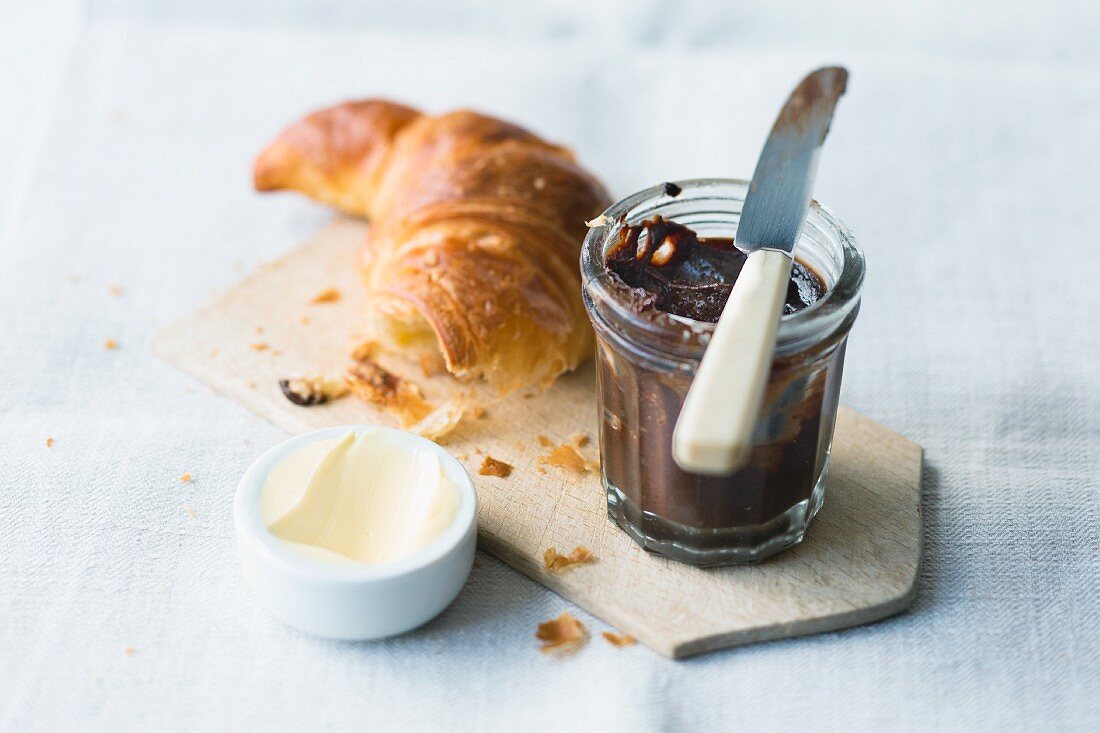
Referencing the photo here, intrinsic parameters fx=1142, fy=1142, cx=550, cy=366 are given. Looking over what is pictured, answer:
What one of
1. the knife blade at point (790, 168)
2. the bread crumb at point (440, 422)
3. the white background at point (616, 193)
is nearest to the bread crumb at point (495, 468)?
the bread crumb at point (440, 422)

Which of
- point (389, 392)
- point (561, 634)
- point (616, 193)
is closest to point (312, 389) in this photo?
point (389, 392)

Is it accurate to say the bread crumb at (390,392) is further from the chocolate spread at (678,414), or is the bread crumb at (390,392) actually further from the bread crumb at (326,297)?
the chocolate spread at (678,414)

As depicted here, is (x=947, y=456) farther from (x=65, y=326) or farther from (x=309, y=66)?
(x=309, y=66)

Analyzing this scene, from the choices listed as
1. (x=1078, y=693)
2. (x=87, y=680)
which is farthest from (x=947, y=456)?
(x=87, y=680)

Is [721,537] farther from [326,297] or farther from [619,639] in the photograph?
[326,297]

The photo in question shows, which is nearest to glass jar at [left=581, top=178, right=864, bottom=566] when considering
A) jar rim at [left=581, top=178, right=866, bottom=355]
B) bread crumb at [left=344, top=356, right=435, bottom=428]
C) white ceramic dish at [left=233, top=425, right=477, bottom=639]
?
jar rim at [left=581, top=178, right=866, bottom=355]

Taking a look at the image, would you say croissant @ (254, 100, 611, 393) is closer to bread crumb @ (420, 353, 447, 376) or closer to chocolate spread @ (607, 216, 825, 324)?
bread crumb @ (420, 353, 447, 376)

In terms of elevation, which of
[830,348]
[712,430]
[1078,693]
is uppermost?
[712,430]
